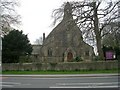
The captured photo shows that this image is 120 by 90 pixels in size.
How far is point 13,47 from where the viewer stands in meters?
50.9

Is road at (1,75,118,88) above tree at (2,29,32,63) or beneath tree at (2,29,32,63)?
Answer: beneath

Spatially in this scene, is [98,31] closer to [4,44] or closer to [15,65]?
[15,65]

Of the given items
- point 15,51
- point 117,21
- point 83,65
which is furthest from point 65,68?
point 15,51

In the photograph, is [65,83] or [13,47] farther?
[13,47]

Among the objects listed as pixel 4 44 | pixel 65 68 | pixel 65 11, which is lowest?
pixel 65 68

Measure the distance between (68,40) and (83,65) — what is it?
27.8ft

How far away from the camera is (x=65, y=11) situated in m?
41.4

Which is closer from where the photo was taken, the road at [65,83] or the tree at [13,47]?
the road at [65,83]

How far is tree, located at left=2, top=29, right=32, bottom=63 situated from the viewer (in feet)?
155

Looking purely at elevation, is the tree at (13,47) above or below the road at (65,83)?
above

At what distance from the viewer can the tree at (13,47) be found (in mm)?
47312

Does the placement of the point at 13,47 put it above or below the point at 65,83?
above

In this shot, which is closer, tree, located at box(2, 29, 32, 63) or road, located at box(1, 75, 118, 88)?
road, located at box(1, 75, 118, 88)

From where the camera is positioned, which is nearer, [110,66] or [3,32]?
[110,66]
